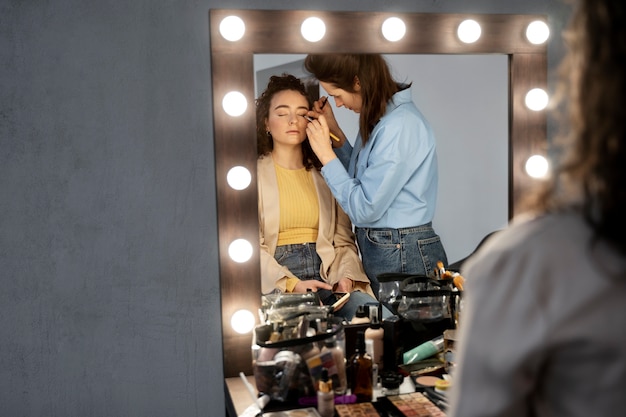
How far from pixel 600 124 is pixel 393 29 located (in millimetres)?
1114

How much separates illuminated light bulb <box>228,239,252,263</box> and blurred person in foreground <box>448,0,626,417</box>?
1.02 meters

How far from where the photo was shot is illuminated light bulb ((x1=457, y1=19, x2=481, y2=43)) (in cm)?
159

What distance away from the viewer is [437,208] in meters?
1.62

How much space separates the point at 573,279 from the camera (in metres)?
0.51

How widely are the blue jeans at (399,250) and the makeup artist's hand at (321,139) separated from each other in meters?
0.21

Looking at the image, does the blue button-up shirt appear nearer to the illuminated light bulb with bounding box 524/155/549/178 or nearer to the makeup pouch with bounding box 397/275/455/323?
the makeup pouch with bounding box 397/275/455/323

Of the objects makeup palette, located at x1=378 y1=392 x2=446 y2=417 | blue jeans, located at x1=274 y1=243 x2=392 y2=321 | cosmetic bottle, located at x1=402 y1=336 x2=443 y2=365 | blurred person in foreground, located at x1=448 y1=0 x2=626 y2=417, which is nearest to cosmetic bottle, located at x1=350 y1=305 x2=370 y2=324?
blue jeans, located at x1=274 y1=243 x2=392 y2=321

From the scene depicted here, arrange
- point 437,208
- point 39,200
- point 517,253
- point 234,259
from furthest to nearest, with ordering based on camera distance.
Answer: point 437,208 < point 234,259 < point 39,200 < point 517,253

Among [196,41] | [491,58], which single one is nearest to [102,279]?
[196,41]

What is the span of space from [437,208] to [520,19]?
538 millimetres

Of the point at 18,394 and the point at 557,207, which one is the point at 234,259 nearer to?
the point at 18,394

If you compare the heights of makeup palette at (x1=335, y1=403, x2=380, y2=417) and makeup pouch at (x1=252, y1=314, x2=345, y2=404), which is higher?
makeup pouch at (x1=252, y1=314, x2=345, y2=404)

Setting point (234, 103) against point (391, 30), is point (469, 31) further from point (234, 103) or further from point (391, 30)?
point (234, 103)

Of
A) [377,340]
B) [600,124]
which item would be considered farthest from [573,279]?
[377,340]
